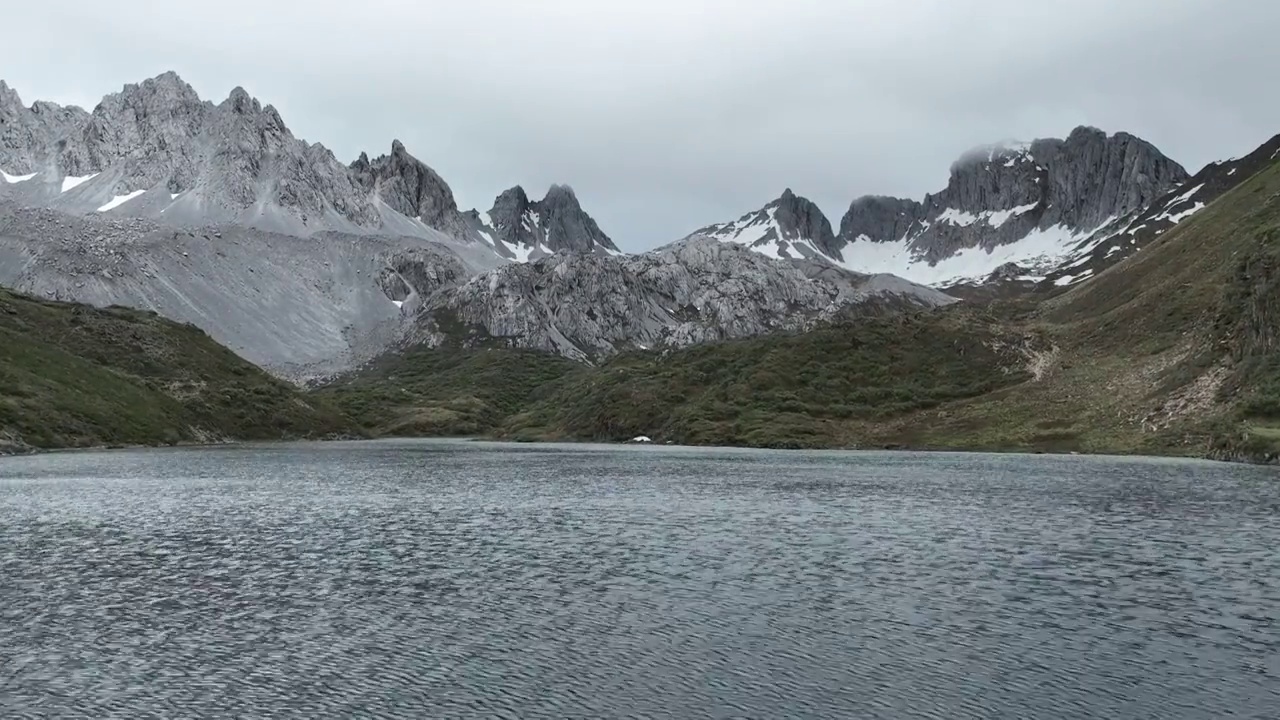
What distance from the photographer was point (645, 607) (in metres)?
45.2

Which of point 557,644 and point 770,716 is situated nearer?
point 770,716

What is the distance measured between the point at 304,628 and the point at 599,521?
3965cm

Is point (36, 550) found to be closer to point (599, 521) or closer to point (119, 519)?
point (119, 519)

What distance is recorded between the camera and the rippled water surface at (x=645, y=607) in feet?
104

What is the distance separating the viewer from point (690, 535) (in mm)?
70312

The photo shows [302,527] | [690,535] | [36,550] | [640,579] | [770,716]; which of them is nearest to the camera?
[770,716]

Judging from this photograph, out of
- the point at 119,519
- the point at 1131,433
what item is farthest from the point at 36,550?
the point at 1131,433

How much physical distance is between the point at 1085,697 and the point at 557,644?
19.7 meters

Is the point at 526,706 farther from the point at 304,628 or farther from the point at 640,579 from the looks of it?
the point at 640,579

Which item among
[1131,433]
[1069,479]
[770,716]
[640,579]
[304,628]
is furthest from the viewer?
[1131,433]

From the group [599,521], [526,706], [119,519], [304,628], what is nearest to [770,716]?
[526,706]

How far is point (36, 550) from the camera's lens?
6066cm

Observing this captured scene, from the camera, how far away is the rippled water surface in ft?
104

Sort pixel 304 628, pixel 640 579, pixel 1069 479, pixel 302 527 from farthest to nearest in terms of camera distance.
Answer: pixel 1069 479 < pixel 302 527 < pixel 640 579 < pixel 304 628
